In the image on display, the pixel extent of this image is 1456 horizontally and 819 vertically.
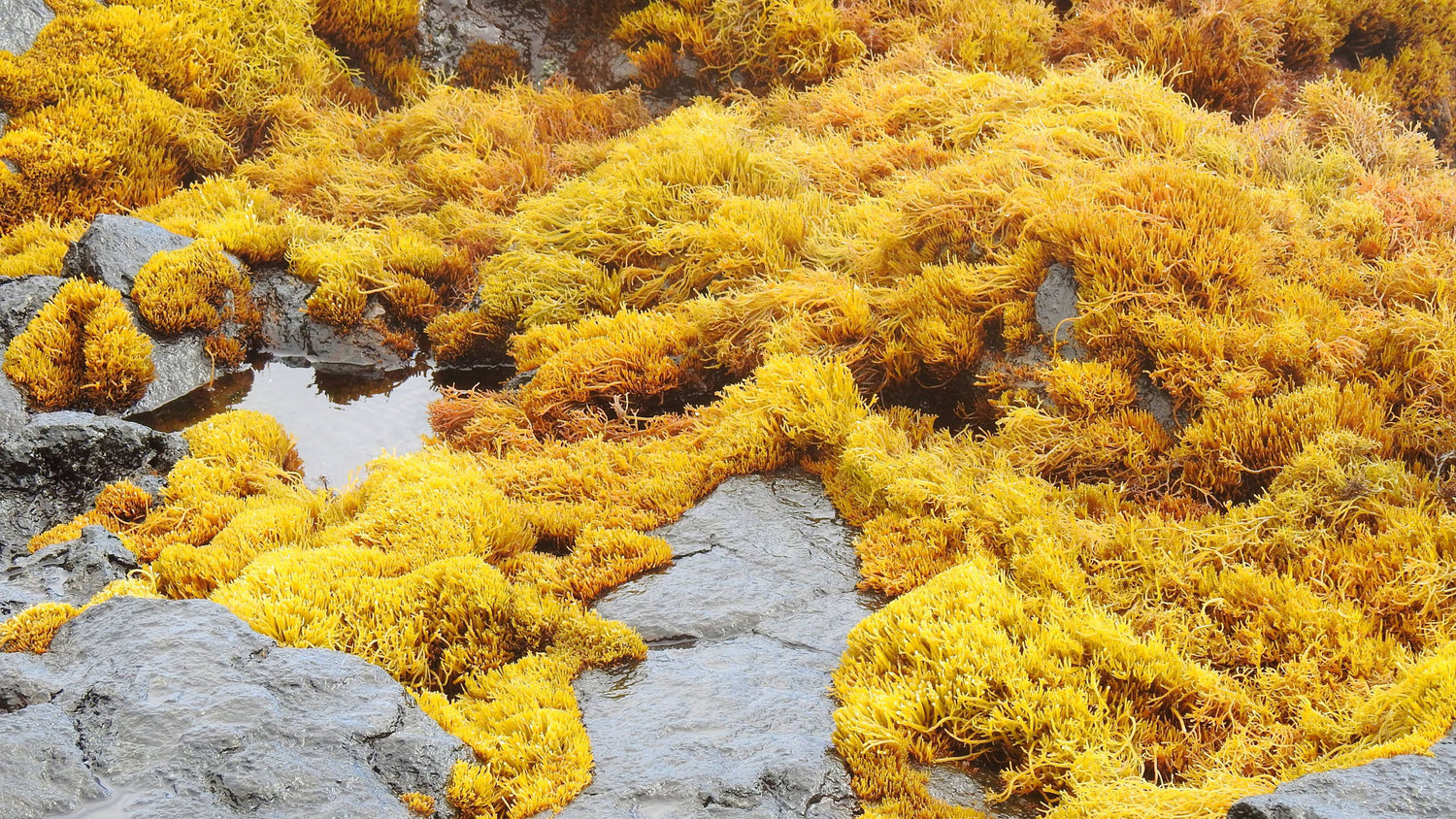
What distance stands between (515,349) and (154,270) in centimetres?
261

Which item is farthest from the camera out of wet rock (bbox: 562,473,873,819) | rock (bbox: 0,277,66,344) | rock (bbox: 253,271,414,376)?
rock (bbox: 253,271,414,376)

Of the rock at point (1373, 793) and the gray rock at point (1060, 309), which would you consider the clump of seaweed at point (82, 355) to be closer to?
the gray rock at point (1060, 309)

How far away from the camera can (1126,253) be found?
5406 millimetres

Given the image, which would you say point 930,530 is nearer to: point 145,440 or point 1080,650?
point 1080,650

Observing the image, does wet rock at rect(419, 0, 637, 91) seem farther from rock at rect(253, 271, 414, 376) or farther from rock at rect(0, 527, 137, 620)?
rock at rect(0, 527, 137, 620)

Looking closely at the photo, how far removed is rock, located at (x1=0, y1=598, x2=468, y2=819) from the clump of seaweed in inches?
128

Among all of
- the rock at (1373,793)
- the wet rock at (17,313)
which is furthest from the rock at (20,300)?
the rock at (1373,793)

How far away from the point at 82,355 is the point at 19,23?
12.3 ft

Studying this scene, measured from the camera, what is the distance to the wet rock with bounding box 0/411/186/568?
5.61 meters

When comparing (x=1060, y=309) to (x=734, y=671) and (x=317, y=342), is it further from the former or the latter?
(x=317, y=342)

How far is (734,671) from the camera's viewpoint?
4141mm

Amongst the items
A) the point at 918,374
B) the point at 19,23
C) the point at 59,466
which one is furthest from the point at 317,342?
the point at 918,374

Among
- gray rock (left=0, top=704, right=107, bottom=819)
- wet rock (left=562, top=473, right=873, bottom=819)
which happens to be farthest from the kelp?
gray rock (left=0, top=704, right=107, bottom=819)

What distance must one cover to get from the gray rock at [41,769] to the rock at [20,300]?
4527mm
